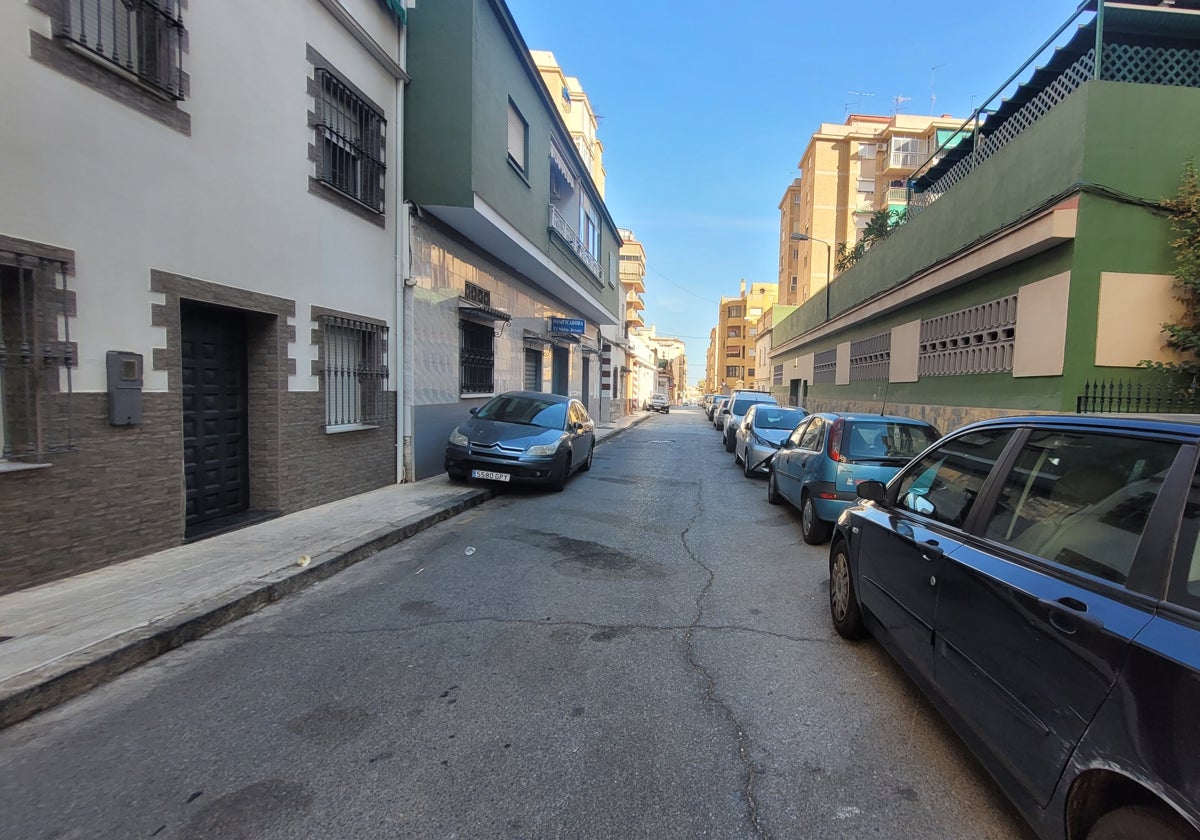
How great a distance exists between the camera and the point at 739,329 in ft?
288

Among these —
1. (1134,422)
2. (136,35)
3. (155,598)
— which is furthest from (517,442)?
(1134,422)

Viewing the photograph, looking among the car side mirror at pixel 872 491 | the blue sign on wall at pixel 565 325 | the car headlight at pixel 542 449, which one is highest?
the blue sign on wall at pixel 565 325

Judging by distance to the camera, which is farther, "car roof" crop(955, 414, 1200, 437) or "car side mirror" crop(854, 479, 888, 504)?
"car side mirror" crop(854, 479, 888, 504)

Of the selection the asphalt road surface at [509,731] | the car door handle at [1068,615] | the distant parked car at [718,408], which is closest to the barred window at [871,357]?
the distant parked car at [718,408]

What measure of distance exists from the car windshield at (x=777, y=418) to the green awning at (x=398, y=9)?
958 centimetres

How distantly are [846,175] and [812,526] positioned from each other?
46817 mm

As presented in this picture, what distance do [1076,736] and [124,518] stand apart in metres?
6.33

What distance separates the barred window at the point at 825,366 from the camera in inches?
819

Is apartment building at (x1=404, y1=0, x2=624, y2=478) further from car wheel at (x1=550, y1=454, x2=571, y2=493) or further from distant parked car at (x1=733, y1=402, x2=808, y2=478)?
distant parked car at (x1=733, y1=402, x2=808, y2=478)

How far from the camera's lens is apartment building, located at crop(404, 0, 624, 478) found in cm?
910

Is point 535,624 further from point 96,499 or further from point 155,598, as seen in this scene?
point 96,499

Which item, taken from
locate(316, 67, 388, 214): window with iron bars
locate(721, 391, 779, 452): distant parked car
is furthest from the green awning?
locate(721, 391, 779, 452): distant parked car

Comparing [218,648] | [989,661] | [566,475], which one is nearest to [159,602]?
[218,648]

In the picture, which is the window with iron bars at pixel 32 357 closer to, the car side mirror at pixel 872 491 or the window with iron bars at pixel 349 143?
the window with iron bars at pixel 349 143
